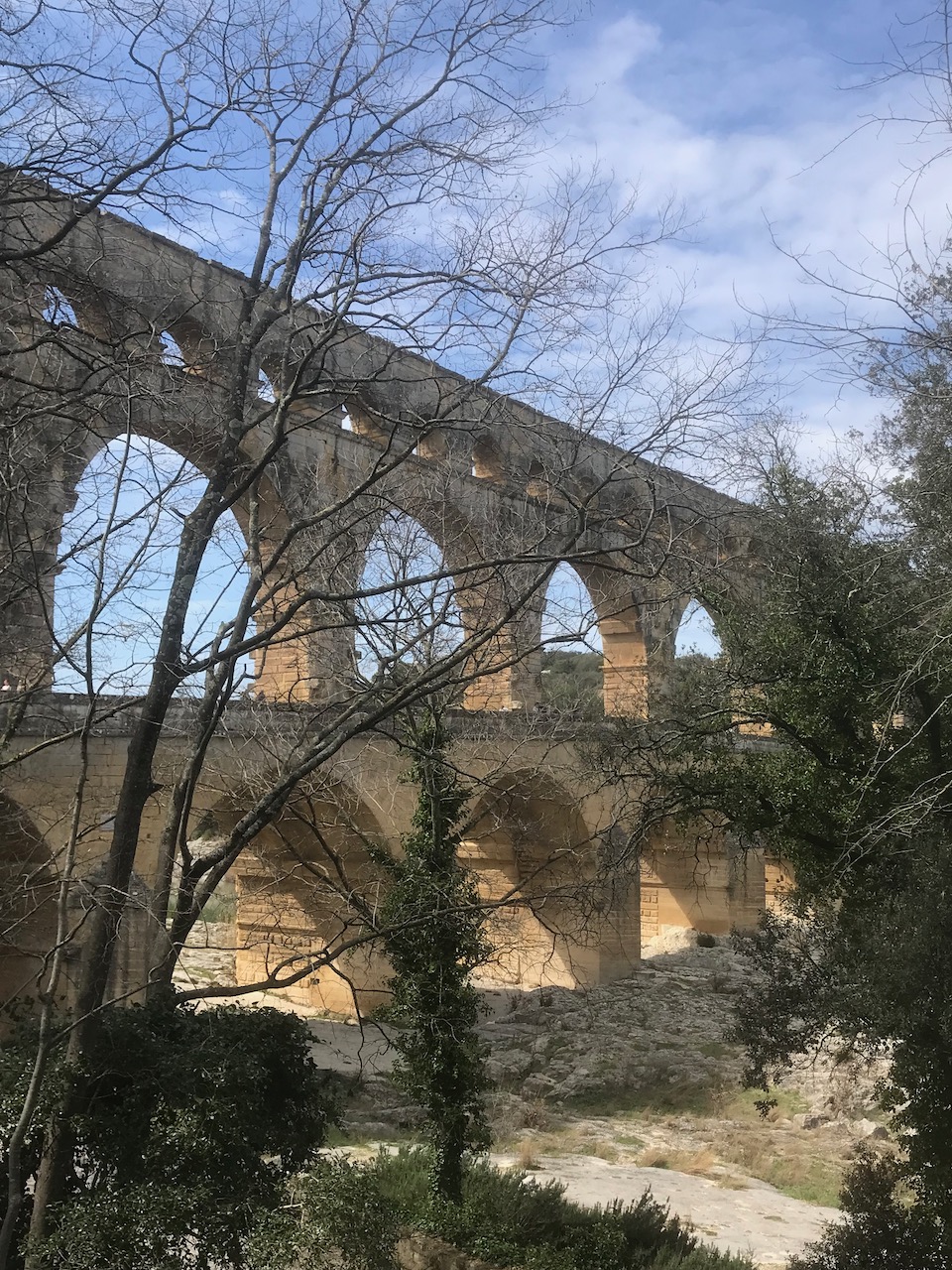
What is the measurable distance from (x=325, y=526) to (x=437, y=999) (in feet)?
11.8

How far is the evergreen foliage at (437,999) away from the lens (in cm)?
767

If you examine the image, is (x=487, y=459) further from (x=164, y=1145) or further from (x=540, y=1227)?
(x=164, y=1145)

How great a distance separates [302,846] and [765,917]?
8.00 meters

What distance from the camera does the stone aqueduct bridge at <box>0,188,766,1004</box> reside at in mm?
5141

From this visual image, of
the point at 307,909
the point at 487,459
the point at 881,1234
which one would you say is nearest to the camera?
the point at 881,1234

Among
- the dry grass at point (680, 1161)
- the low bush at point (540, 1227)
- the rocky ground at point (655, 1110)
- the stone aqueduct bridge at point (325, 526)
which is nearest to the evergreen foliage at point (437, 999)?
the low bush at point (540, 1227)

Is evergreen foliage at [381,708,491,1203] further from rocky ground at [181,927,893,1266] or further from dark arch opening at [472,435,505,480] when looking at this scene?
dark arch opening at [472,435,505,480]

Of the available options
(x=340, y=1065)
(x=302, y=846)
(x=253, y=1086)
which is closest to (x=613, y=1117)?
(x=340, y=1065)

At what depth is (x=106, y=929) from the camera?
471cm

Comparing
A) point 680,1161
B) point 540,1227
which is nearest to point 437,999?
point 540,1227

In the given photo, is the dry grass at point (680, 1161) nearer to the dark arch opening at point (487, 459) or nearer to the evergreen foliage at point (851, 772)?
the evergreen foliage at point (851, 772)

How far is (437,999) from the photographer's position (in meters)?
7.84

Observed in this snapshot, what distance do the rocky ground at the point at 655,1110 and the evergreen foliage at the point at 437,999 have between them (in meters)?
0.38

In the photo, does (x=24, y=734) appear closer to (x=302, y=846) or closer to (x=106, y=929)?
(x=302, y=846)
